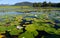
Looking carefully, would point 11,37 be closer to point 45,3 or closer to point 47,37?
point 47,37

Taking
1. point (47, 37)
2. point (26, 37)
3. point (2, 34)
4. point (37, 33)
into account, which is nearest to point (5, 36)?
point (2, 34)

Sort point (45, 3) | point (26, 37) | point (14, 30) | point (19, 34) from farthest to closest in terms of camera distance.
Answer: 1. point (45, 3)
2. point (14, 30)
3. point (19, 34)
4. point (26, 37)

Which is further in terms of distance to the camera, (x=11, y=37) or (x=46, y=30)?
(x=46, y=30)

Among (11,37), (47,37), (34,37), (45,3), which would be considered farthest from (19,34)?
(45,3)

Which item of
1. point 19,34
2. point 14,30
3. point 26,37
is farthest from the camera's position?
point 14,30

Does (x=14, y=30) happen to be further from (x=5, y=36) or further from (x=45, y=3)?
(x=45, y=3)

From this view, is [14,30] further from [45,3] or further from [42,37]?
[45,3]

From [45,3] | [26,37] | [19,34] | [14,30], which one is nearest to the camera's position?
[26,37]

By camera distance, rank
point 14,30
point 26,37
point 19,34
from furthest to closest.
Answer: point 14,30, point 19,34, point 26,37

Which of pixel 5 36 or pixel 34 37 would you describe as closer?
pixel 34 37
